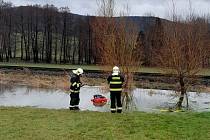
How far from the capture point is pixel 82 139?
11.2m

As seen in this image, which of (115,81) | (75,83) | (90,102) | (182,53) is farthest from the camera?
(182,53)

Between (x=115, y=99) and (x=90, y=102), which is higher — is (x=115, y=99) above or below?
above

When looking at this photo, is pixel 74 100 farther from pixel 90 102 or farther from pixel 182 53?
pixel 182 53

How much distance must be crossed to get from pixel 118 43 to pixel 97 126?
16.3 meters

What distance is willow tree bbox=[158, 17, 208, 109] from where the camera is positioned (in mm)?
28172

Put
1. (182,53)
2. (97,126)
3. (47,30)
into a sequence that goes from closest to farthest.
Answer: (97,126), (182,53), (47,30)

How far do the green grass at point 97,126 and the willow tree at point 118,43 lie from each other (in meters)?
13.2

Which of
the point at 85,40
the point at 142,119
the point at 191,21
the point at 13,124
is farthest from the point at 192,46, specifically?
the point at 85,40

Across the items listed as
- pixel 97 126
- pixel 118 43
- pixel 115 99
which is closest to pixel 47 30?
pixel 118 43

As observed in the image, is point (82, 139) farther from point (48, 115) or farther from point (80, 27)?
point (80, 27)

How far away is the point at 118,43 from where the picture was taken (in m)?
28.8

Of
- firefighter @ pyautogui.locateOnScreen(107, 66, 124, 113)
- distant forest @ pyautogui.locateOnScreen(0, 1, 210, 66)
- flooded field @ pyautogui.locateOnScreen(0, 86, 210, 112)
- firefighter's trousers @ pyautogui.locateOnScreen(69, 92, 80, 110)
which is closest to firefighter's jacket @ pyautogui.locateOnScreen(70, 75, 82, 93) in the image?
firefighter's trousers @ pyautogui.locateOnScreen(69, 92, 80, 110)

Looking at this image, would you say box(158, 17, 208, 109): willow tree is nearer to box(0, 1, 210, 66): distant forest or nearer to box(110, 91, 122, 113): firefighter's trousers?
box(110, 91, 122, 113): firefighter's trousers

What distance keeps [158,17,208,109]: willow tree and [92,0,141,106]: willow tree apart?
6.73 feet
